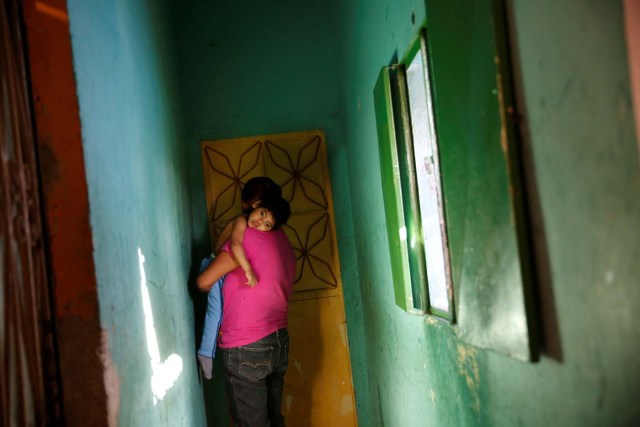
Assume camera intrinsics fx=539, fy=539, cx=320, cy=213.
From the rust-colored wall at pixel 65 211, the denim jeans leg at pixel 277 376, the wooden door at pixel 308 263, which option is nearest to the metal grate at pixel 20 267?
the rust-colored wall at pixel 65 211

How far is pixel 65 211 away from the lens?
1.57 m

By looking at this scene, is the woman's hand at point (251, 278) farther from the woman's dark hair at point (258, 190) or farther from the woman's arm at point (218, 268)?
the woman's dark hair at point (258, 190)

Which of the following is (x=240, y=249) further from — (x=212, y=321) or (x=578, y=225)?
(x=578, y=225)

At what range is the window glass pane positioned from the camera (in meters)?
Answer: 2.21

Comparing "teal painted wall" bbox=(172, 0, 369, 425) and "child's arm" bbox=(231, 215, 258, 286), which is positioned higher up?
"teal painted wall" bbox=(172, 0, 369, 425)

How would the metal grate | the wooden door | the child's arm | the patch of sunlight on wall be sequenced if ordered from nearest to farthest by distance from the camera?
the metal grate → the patch of sunlight on wall → the child's arm → the wooden door

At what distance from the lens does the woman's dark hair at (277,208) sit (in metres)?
3.05

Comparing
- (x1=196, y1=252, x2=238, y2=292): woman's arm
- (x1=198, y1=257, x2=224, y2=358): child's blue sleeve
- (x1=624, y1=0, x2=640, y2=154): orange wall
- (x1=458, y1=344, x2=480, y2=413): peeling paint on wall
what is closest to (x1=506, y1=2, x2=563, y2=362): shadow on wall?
(x1=624, y1=0, x2=640, y2=154): orange wall

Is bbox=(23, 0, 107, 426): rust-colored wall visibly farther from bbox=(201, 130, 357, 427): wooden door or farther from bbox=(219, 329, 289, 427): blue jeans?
bbox=(201, 130, 357, 427): wooden door

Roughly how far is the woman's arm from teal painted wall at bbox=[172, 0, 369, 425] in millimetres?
1127

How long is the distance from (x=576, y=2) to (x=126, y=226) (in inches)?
63.3

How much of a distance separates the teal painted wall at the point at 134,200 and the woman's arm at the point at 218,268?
0.14m

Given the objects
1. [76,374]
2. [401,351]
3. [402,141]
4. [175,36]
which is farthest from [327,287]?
[76,374]

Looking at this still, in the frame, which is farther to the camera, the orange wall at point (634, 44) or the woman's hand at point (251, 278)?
the woman's hand at point (251, 278)
